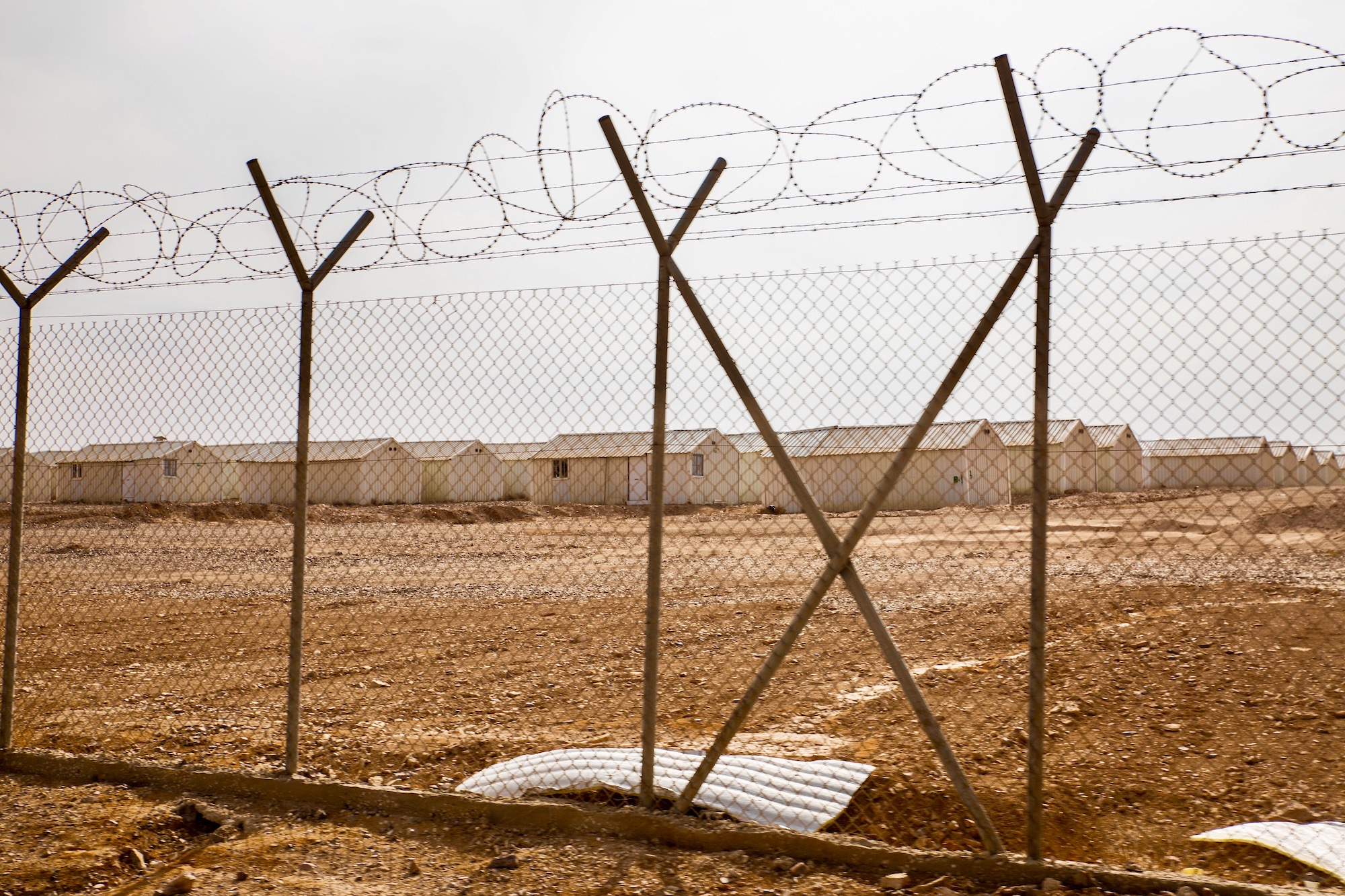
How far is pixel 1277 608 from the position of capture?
9.38m

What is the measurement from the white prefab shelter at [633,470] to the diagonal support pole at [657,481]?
2885cm

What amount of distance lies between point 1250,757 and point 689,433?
102 feet

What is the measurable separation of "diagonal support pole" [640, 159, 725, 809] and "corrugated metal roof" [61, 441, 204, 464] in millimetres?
36374

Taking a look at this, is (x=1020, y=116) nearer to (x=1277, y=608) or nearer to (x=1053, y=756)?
(x=1053, y=756)

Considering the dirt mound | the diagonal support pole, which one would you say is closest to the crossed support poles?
the diagonal support pole

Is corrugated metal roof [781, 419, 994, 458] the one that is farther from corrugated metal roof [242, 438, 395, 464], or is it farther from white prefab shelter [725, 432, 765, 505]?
corrugated metal roof [242, 438, 395, 464]

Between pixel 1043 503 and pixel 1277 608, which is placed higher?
pixel 1043 503

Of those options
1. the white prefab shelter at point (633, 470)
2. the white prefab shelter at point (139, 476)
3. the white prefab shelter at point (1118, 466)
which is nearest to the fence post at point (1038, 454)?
the white prefab shelter at point (633, 470)

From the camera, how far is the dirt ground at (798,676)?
4.92 metres

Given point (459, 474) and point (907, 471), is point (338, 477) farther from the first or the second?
point (907, 471)

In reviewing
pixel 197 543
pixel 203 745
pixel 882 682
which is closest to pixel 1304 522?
pixel 882 682

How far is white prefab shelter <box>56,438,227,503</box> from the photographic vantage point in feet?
121

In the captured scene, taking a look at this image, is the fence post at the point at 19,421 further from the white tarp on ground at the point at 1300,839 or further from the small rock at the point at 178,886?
the white tarp on ground at the point at 1300,839

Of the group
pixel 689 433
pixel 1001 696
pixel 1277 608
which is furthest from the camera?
pixel 689 433
